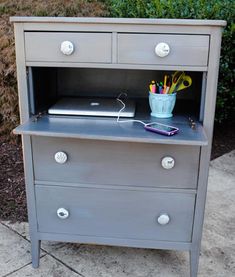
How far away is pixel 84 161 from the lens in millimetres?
1463

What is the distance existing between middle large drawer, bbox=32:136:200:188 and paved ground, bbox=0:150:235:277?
0.48 m

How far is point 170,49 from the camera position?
1301 mm

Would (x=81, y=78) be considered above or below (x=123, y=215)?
above

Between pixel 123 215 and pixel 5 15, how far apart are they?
2407 millimetres

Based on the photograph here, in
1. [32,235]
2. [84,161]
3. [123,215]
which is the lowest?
[32,235]

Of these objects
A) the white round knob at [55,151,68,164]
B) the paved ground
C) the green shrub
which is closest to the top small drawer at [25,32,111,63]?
the white round knob at [55,151,68,164]

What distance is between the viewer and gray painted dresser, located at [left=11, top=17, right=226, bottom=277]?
1.29m

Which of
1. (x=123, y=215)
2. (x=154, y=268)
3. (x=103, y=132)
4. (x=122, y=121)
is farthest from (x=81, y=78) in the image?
(x=154, y=268)

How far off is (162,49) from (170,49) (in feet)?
0.11

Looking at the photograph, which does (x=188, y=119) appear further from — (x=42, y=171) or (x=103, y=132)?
(x=42, y=171)

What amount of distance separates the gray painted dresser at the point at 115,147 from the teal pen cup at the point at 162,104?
0.04 m

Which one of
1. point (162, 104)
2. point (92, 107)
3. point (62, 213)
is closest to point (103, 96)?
point (92, 107)

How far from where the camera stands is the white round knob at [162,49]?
1288mm

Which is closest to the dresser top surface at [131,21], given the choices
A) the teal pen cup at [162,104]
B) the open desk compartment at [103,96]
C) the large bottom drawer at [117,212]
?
the open desk compartment at [103,96]
